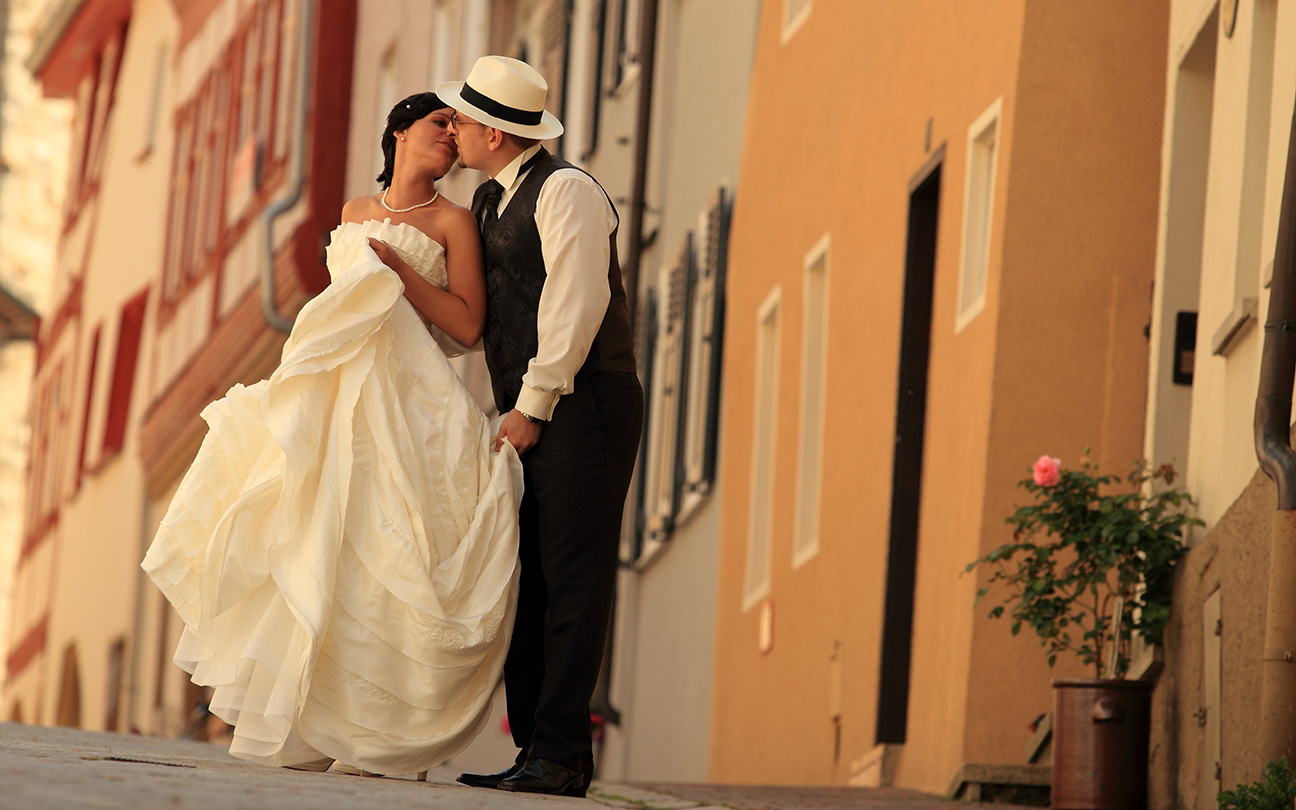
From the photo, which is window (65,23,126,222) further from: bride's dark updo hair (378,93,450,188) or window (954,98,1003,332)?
bride's dark updo hair (378,93,450,188)

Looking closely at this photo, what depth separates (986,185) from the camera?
10531 mm

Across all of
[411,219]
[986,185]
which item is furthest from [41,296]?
[411,219]

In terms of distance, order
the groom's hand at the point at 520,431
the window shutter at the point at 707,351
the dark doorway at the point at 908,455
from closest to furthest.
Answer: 1. the groom's hand at the point at 520,431
2. the dark doorway at the point at 908,455
3. the window shutter at the point at 707,351

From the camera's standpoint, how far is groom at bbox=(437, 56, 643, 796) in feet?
20.0

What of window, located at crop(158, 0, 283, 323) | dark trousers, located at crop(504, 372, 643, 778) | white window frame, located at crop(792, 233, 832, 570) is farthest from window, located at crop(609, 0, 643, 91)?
dark trousers, located at crop(504, 372, 643, 778)

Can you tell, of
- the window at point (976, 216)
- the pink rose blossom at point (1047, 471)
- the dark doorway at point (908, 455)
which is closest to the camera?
the pink rose blossom at point (1047, 471)

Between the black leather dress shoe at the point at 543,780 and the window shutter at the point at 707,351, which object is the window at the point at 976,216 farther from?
the window shutter at the point at 707,351

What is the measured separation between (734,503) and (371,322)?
8.91 meters

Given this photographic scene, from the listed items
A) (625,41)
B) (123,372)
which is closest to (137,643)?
(123,372)

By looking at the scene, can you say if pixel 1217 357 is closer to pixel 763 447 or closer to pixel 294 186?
pixel 763 447

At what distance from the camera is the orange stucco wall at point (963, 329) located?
972cm

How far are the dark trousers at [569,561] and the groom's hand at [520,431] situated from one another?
38mm

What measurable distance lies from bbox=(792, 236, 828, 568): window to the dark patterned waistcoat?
23.0ft

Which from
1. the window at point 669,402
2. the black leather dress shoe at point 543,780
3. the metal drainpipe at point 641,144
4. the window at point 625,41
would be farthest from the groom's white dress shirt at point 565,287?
the window at point 625,41
